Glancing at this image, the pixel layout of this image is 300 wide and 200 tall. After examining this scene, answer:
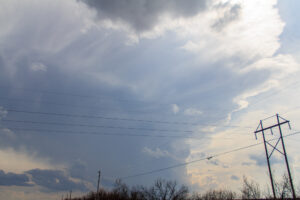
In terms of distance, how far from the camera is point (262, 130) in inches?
1192

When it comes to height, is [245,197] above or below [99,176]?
below

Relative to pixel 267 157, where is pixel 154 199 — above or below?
below

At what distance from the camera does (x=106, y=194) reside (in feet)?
327

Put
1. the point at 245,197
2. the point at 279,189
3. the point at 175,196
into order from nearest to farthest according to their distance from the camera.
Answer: the point at 279,189 < the point at 245,197 < the point at 175,196

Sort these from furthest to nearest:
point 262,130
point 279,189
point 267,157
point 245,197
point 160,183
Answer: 1. point 160,183
2. point 245,197
3. point 279,189
4. point 262,130
5. point 267,157

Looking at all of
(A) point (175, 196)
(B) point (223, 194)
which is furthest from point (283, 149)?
(B) point (223, 194)

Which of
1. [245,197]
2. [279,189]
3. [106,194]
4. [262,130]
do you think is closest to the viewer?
[262,130]

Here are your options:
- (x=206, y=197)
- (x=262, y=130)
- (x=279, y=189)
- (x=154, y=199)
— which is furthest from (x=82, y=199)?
(x=262, y=130)

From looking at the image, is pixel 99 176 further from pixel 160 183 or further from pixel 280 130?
pixel 280 130

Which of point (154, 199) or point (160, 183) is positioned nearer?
point (154, 199)

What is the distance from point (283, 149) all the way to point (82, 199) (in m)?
101

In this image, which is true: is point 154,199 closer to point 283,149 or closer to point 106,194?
point 106,194

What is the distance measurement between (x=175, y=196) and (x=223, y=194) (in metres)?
24.7

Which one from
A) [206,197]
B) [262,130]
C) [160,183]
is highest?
[262,130]
